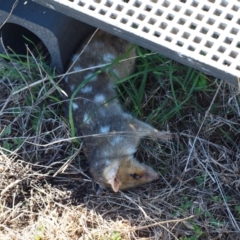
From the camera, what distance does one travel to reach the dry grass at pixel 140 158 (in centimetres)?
397

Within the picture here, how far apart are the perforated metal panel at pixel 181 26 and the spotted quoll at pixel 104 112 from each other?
0.63 m

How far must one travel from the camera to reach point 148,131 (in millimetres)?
4234

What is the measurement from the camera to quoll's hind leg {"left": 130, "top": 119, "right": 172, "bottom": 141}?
421cm

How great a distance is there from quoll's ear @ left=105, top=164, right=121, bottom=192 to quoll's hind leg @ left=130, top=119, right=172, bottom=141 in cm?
30

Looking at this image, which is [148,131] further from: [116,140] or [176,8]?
[176,8]

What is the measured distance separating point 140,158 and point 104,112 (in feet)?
1.38

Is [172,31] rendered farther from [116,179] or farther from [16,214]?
[16,214]

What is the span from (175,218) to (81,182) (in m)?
0.70

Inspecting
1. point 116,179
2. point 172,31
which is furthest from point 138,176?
point 172,31

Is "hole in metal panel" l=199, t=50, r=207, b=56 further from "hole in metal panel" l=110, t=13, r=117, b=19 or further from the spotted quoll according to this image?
the spotted quoll

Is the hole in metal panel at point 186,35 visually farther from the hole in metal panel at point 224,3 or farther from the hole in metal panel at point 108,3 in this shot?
the hole in metal panel at point 108,3

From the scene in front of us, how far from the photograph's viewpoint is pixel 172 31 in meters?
3.53

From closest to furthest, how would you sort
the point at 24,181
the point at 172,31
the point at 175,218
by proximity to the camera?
the point at 172,31 < the point at 175,218 < the point at 24,181

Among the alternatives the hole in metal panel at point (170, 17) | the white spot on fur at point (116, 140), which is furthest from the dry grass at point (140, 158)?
the hole in metal panel at point (170, 17)
